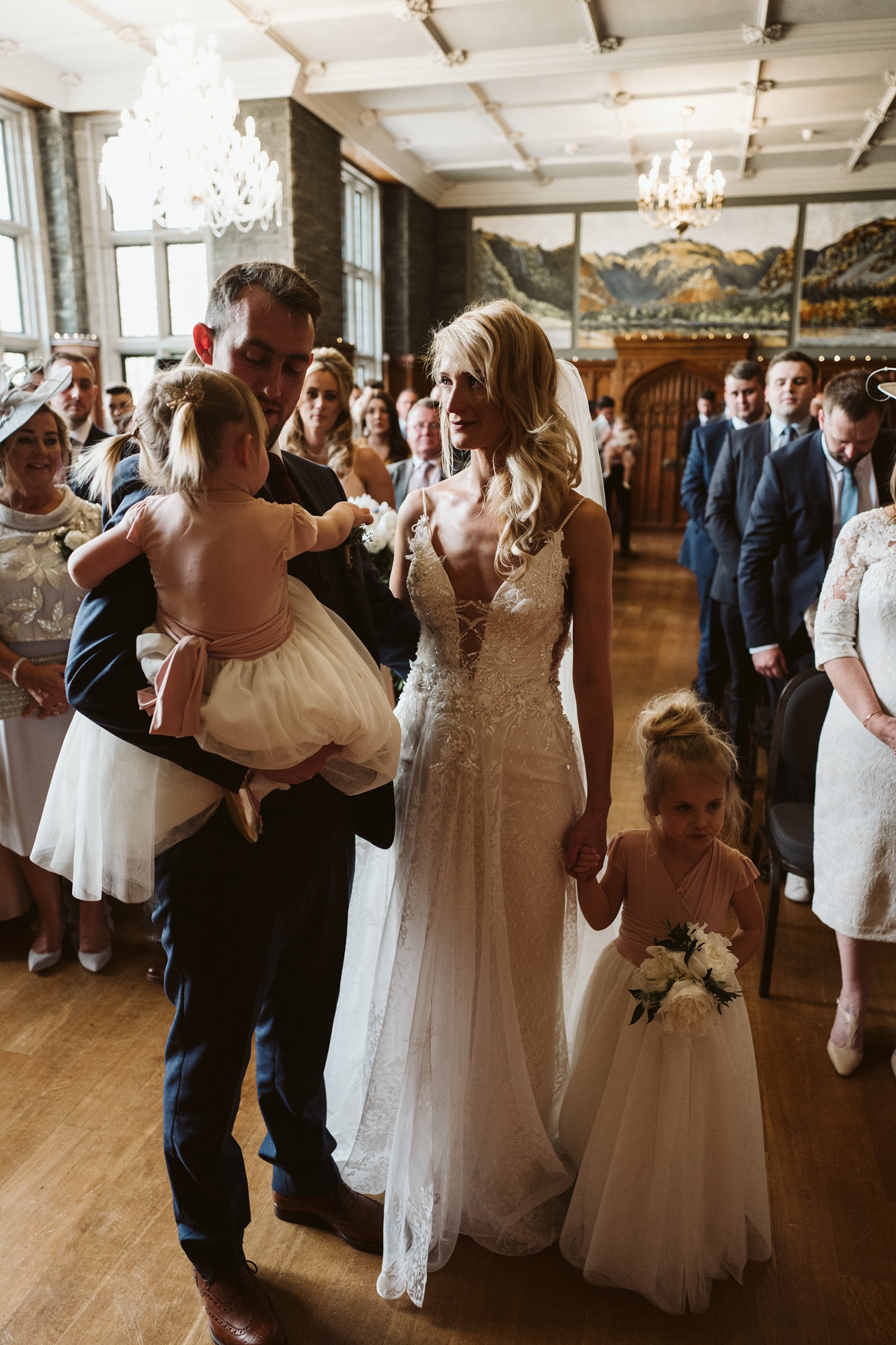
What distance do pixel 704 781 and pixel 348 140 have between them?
10.8 metres

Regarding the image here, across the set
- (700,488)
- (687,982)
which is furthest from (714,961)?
(700,488)

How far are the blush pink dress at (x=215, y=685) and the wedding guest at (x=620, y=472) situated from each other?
10.3 metres

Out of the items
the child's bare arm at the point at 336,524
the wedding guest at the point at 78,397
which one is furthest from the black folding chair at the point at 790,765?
the wedding guest at the point at 78,397

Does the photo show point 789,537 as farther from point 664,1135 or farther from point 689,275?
point 689,275

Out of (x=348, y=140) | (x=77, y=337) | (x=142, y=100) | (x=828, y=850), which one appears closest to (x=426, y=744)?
(x=828, y=850)

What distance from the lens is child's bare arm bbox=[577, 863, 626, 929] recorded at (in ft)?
7.00

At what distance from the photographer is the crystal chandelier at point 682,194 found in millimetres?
10672

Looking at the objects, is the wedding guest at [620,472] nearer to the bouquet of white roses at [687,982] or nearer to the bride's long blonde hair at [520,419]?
the bride's long blonde hair at [520,419]

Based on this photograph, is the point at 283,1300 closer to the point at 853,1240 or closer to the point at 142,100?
the point at 853,1240

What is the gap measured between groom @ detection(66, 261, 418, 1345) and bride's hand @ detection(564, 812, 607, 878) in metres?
0.41

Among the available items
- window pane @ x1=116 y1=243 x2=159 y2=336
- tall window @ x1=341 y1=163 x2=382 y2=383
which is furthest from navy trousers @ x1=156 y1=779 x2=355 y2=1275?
tall window @ x1=341 y1=163 x2=382 y2=383

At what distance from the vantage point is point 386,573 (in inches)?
128

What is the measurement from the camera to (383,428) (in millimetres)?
6426

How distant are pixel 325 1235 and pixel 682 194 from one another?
37.2 ft
